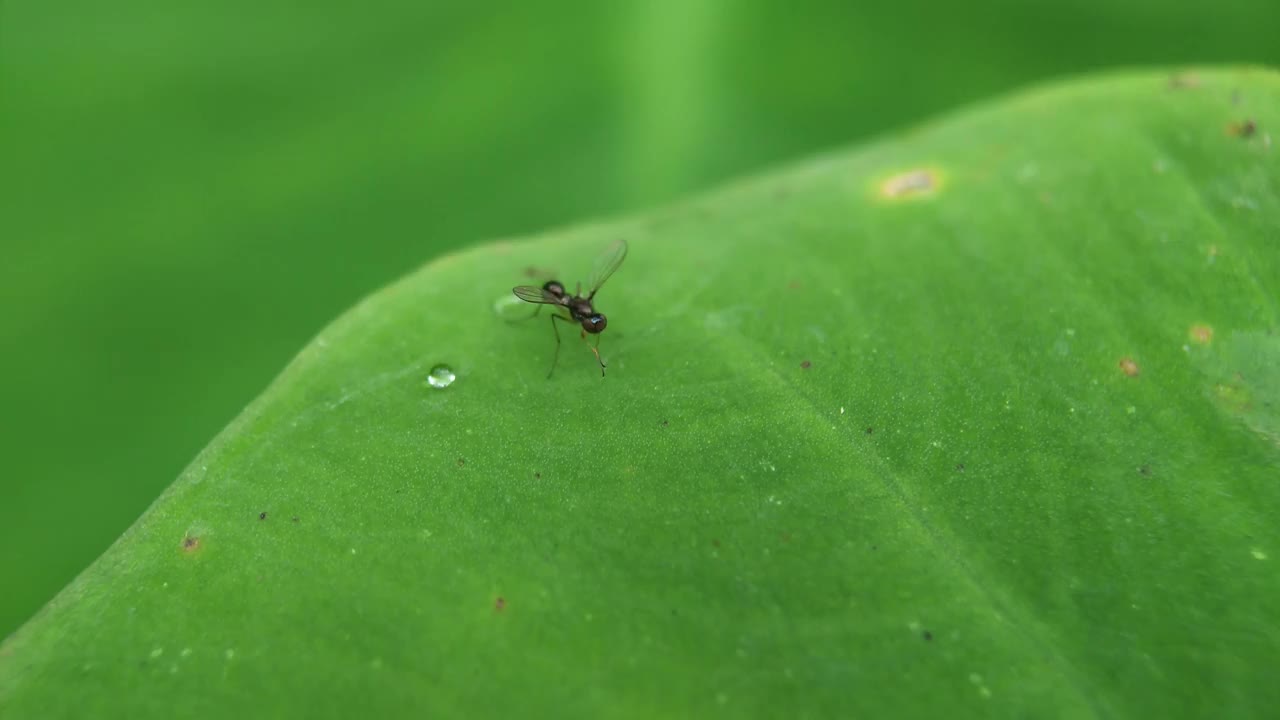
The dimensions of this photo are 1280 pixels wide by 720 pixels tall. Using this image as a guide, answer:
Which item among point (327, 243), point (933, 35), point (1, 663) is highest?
point (933, 35)

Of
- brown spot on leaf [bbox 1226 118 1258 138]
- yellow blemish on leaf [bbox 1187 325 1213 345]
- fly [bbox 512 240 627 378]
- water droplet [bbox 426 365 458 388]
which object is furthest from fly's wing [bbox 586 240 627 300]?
brown spot on leaf [bbox 1226 118 1258 138]

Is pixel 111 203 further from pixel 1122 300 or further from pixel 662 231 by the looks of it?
pixel 1122 300

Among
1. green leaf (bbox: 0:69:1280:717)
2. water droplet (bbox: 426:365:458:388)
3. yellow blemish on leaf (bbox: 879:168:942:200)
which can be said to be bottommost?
green leaf (bbox: 0:69:1280:717)

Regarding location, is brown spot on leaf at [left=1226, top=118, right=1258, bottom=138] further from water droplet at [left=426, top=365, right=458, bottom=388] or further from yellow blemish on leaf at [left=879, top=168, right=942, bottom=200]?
water droplet at [left=426, top=365, right=458, bottom=388]

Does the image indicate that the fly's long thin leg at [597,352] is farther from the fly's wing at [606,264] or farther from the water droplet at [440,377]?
the water droplet at [440,377]

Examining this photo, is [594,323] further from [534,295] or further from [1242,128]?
[1242,128]

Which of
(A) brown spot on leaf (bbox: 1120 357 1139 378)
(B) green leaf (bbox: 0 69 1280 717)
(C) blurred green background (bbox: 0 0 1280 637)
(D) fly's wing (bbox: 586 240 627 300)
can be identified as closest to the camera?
(B) green leaf (bbox: 0 69 1280 717)

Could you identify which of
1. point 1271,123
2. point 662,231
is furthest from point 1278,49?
point 662,231

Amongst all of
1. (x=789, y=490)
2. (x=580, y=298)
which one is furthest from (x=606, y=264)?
(x=789, y=490)
